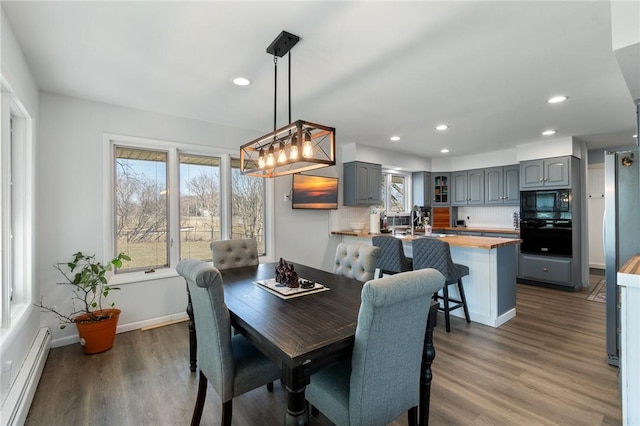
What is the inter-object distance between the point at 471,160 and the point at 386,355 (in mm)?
5788

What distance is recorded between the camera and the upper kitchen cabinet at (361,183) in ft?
16.5

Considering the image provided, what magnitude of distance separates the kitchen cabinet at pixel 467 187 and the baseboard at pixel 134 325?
5.51 m

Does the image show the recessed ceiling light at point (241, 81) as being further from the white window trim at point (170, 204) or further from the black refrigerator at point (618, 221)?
the black refrigerator at point (618, 221)

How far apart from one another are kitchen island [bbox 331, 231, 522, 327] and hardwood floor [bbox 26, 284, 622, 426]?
0.23 m

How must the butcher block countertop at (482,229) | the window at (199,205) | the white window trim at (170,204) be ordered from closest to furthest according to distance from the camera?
1. the white window trim at (170,204)
2. the window at (199,205)
3. the butcher block countertop at (482,229)

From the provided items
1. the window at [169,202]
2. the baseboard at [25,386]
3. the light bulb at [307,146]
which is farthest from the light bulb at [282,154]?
the baseboard at [25,386]

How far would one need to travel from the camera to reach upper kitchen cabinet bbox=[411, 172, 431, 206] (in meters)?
6.42

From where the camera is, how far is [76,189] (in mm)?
2977

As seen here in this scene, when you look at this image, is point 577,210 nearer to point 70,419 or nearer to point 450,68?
point 450,68

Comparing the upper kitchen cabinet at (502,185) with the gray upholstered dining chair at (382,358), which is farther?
the upper kitchen cabinet at (502,185)

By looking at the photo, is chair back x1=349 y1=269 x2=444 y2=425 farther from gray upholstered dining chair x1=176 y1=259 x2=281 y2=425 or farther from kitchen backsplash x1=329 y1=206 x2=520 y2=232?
kitchen backsplash x1=329 y1=206 x2=520 y2=232

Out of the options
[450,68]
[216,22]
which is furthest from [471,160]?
[216,22]

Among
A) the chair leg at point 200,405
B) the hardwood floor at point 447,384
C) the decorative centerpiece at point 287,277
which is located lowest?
the hardwood floor at point 447,384

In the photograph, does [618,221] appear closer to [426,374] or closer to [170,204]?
[426,374]
